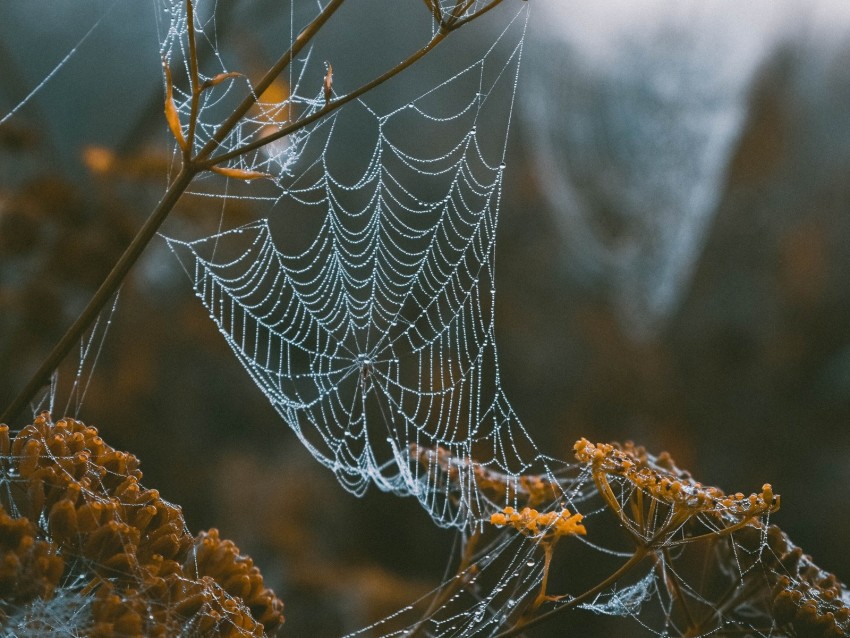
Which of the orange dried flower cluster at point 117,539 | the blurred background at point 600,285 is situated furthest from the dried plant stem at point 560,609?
the blurred background at point 600,285

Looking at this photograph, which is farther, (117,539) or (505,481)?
(505,481)

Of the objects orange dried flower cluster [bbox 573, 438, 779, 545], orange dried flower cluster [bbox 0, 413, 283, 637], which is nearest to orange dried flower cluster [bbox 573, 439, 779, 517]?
orange dried flower cluster [bbox 573, 438, 779, 545]

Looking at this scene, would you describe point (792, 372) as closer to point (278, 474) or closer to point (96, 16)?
point (278, 474)

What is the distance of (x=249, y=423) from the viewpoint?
15.0ft

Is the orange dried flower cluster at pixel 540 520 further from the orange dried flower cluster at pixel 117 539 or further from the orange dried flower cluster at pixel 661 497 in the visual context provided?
the orange dried flower cluster at pixel 117 539

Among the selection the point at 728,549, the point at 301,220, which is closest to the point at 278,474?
the point at 301,220

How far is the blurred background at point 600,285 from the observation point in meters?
3.78

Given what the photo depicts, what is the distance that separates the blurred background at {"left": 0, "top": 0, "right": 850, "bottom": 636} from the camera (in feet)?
12.4

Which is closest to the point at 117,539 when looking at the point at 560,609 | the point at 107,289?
the point at 107,289

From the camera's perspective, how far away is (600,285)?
6.08 meters

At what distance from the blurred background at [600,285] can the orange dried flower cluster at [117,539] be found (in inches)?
86.9

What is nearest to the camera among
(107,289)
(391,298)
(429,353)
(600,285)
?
(107,289)

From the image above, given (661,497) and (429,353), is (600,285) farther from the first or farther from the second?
(661,497)

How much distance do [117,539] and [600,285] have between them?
549cm
